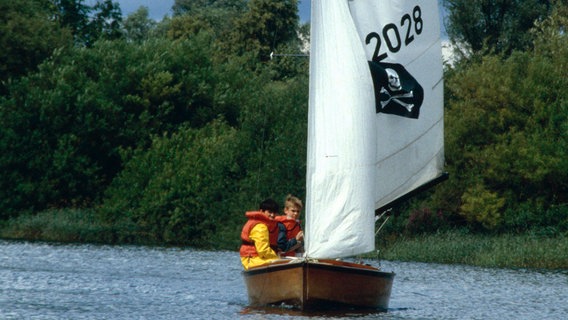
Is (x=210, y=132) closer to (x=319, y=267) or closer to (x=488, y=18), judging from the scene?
(x=488, y=18)

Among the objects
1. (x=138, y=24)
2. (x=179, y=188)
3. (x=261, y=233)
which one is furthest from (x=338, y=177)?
(x=138, y=24)

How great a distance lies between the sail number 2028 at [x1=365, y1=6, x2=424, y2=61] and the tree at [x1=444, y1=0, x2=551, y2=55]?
4263 cm

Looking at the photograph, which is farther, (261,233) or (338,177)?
(261,233)

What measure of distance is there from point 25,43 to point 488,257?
31.5 meters

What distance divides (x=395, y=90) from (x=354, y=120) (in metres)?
2.80

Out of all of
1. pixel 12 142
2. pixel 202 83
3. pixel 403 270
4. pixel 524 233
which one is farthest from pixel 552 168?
pixel 12 142

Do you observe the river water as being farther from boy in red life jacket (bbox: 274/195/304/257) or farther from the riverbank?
the riverbank

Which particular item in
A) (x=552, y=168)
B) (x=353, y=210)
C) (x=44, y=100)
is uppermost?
(x=44, y=100)

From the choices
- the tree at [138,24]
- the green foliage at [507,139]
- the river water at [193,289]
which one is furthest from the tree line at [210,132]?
the tree at [138,24]

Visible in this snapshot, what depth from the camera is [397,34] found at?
24.1m

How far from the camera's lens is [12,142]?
57.6 m

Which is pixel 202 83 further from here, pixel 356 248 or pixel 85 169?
pixel 356 248

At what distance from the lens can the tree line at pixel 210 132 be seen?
156 feet

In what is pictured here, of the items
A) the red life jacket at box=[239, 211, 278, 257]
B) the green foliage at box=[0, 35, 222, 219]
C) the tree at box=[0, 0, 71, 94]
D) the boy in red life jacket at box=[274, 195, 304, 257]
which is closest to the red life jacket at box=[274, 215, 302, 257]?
the boy in red life jacket at box=[274, 195, 304, 257]
